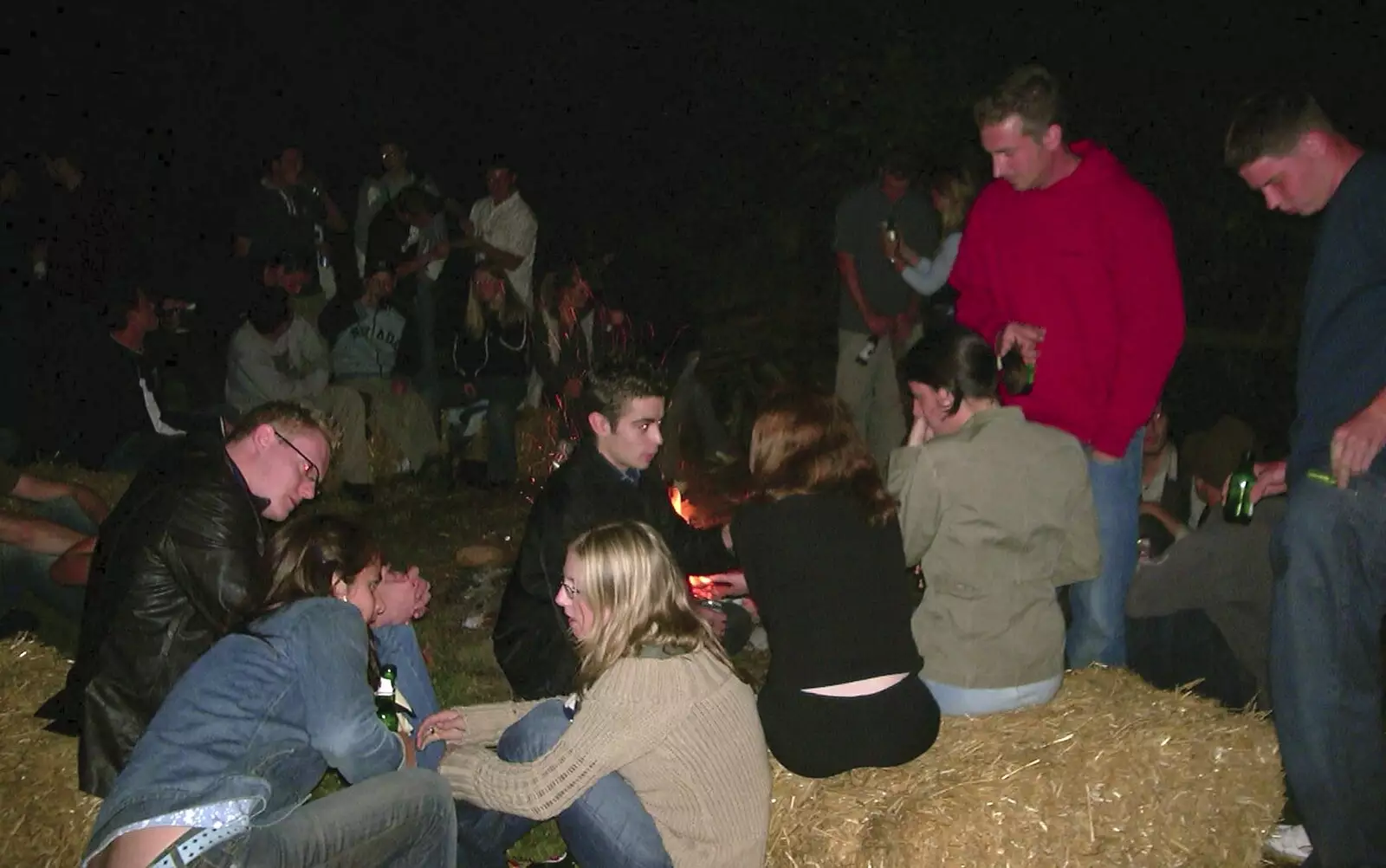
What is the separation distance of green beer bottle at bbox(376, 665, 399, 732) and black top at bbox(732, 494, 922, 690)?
1.12 m

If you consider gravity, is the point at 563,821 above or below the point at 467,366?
below

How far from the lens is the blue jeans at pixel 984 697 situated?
4301 millimetres

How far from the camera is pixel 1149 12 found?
37.1 feet

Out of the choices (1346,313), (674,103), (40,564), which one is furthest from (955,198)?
(674,103)

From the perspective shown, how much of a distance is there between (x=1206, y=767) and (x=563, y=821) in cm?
192

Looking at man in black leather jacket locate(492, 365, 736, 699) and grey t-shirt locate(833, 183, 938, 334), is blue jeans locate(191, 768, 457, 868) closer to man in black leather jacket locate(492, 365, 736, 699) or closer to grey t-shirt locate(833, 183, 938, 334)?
man in black leather jacket locate(492, 365, 736, 699)

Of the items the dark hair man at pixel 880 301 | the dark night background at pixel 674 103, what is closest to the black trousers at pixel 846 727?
the dark hair man at pixel 880 301

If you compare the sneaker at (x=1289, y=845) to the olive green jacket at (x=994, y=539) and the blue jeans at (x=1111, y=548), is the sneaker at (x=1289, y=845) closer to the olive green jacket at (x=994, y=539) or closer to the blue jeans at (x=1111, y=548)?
the blue jeans at (x=1111, y=548)

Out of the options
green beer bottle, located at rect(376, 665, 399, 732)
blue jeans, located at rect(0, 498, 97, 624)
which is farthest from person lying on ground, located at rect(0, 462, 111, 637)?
green beer bottle, located at rect(376, 665, 399, 732)

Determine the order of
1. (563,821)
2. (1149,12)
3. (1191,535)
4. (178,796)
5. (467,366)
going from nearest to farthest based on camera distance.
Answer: (178,796) → (563,821) → (1191,535) → (467,366) → (1149,12)

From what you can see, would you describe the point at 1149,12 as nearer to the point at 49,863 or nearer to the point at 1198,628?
the point at 1198,628

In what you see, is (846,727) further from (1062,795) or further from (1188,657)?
(1188,657)

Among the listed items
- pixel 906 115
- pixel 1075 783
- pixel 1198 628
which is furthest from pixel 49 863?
pixel 906 115

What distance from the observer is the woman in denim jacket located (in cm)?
323
